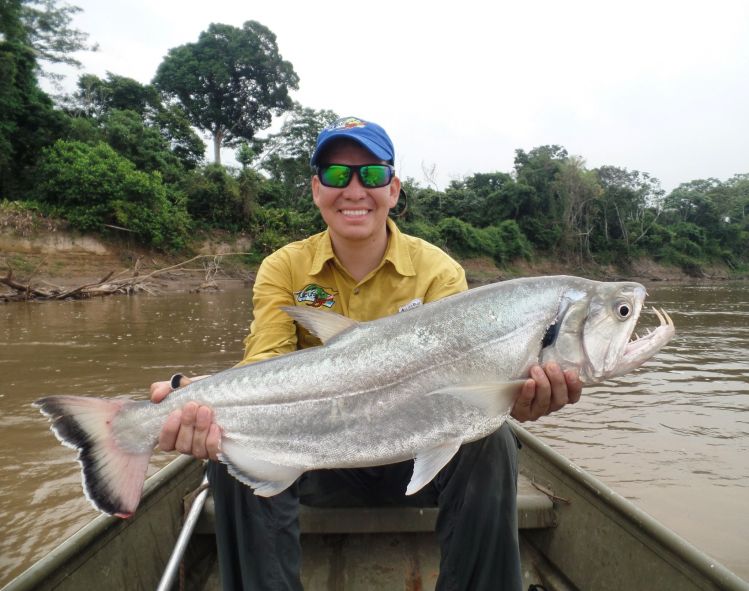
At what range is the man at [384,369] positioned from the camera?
208 centimetres

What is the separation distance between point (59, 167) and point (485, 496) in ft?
89.5

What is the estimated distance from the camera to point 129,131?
27.9 metres

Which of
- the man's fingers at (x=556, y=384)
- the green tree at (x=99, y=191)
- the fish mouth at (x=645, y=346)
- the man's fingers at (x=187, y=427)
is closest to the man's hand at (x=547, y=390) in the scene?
the man's fingers at (x=556, y=384)

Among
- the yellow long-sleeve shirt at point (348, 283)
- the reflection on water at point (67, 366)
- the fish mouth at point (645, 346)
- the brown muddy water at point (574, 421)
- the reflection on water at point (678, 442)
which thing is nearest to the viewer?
the fish mouth at point (645, 346)

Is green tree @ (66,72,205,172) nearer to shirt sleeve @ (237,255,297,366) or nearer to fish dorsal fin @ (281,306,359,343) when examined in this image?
shirt sleeve @ (237,255,297,366)

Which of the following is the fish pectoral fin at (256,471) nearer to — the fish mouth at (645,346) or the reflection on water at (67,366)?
the fish mouth at (645,346)

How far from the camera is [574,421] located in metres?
6.65

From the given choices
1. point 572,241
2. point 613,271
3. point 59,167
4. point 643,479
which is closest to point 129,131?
point 59,167

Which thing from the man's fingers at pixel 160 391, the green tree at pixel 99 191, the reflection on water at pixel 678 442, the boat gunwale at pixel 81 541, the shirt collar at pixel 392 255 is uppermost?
the green tree at pixel 99 191

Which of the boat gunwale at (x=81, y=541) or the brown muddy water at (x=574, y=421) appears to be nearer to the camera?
the boat gunwale at (x=81, y=541)

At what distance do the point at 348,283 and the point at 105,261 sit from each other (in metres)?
25.2

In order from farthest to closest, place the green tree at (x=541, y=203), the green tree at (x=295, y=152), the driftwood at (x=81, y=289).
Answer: the green tree at (x=541, y=203), the green tree at (x=295, y=152), the driftwood at (x=81, y=289)

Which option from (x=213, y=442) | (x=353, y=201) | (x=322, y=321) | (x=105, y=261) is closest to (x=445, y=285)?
(x=353, y=201)

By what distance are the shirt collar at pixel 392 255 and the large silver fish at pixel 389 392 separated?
791mm
